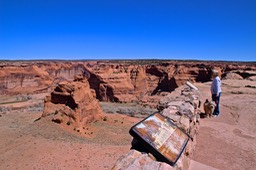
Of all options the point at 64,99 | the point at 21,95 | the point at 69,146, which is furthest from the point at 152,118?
the point at 21,95

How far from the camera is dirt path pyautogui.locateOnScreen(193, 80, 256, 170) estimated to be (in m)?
5.31

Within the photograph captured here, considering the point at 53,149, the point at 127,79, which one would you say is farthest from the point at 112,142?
the point at 127,79

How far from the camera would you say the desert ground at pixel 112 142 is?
18.7 feet

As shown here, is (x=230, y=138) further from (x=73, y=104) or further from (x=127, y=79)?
(x=127, y=79)

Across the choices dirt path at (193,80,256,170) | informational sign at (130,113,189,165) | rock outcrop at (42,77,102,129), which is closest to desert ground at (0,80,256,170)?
dirt path at (193,80,256,170)

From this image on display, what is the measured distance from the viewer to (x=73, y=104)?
2036 centimetres

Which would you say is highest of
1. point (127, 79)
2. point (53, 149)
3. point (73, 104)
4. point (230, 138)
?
point (230, 138)

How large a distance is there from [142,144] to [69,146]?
1168 cm

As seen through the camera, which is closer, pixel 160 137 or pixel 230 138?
pixel 160 137

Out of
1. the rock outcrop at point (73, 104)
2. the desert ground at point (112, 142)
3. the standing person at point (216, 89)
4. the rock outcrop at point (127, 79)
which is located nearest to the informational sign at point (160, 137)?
the desert ground at point (112, 142)

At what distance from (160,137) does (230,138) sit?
3.77 m

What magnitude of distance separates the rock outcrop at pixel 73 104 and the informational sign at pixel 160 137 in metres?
15.4

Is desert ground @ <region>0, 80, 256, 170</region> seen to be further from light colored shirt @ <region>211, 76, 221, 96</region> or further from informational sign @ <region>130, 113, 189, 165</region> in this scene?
informational sign @ <region>130, 113, 189, 165</region>

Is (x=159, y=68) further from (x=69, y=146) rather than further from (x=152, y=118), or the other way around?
(x=152, y=118)
